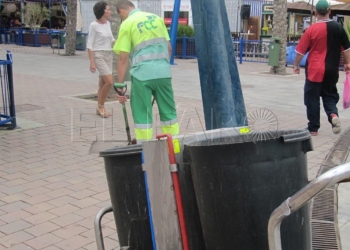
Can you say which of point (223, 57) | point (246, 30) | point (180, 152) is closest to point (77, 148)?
point (223, 57)

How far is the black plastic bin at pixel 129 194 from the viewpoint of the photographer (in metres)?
2.55

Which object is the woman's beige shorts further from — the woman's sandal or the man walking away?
the man walking away

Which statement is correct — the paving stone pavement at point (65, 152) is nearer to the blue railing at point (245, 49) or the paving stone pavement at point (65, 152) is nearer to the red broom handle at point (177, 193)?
the red broom handle at point (177, 193)

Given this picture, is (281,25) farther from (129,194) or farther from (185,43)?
(129,194)

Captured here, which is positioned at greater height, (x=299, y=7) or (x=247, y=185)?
(x=299, y=7)

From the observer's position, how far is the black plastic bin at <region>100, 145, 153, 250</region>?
2553 mm

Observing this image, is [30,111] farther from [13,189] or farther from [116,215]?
[116,215]

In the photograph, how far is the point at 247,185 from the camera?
2.12 metres

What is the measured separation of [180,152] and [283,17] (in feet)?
42.9

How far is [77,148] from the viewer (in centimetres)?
597

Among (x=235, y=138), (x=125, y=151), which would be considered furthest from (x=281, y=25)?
(x=125, y=151)

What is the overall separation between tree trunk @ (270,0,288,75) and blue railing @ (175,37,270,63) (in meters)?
3.38

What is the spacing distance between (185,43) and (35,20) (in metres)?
12.3

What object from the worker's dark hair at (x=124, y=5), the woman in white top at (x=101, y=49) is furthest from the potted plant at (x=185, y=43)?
the worker's dark hair at (x=124, y=5)
